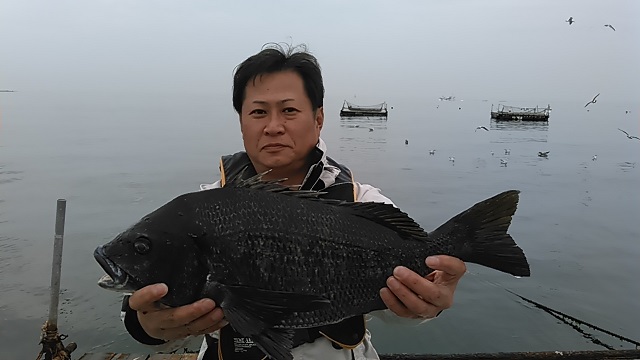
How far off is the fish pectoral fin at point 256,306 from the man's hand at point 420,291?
49 cm

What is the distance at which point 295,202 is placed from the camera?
8.06 feet

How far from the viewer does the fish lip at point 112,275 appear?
2139 millimetres

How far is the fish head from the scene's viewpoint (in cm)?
216

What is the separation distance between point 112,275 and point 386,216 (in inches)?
56.2

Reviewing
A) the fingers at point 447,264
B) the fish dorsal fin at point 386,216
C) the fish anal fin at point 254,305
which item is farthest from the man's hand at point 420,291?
the fish anal fin at point 254,305

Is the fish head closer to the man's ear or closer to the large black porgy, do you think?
the large black porgy

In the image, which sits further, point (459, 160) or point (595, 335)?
point (459, 160)

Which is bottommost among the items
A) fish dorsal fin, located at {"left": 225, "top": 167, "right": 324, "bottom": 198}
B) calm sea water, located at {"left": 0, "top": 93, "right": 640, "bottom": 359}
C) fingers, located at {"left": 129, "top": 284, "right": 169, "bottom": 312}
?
calm sea water, located at {"left": 0, "top": 93, "right": 640, "bottom": 359}

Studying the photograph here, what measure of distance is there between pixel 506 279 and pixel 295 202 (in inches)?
568

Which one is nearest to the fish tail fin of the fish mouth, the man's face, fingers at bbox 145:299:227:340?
the man's face

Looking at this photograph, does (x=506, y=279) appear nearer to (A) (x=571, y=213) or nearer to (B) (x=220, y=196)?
(A) (x=571, y=213)

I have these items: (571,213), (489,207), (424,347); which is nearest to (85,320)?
(424,347)

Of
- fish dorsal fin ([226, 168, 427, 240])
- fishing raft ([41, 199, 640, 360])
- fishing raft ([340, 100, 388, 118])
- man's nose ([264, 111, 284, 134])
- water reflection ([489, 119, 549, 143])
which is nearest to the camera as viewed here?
fish dorsal fin ([226, 168, 427, 240])

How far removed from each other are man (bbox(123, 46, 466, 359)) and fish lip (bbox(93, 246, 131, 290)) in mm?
155
